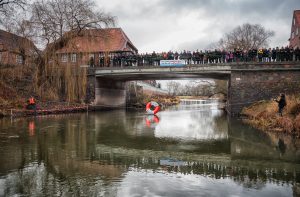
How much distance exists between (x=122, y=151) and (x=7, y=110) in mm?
16765

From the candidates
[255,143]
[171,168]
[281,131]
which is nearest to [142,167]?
[171,168]

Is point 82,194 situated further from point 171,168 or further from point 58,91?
point 58,91

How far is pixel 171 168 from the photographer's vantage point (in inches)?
316

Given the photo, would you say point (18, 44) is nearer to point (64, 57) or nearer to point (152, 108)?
point (64, 57)

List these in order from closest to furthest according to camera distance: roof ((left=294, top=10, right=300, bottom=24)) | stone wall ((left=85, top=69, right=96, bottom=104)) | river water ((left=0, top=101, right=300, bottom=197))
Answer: river water ((left=0, top=101, right=300, bottom=197)), stone wall ((left=85, top=69, right=96, bottom=104)), roof ((left=294, top=10, right=300, bottom=24))

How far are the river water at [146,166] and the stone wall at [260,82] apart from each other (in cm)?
1445

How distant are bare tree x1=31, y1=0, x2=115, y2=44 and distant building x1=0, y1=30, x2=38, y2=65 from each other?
1708 millimetres

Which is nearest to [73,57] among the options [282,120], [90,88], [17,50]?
[17,50]

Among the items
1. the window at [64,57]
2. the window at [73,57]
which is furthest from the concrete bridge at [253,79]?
the window at [64,57]

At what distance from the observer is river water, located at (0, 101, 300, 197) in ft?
20.2

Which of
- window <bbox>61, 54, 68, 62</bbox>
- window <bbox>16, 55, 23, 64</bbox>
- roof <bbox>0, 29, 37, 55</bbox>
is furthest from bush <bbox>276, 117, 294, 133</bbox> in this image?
window <bbox>16, 55, 23, 64</bbox>

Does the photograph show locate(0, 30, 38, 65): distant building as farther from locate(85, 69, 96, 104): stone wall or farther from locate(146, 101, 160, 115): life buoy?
locate(146, 101, 160, 115): life buoy

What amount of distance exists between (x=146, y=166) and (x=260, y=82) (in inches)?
836

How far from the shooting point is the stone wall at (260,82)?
86.0 ft
